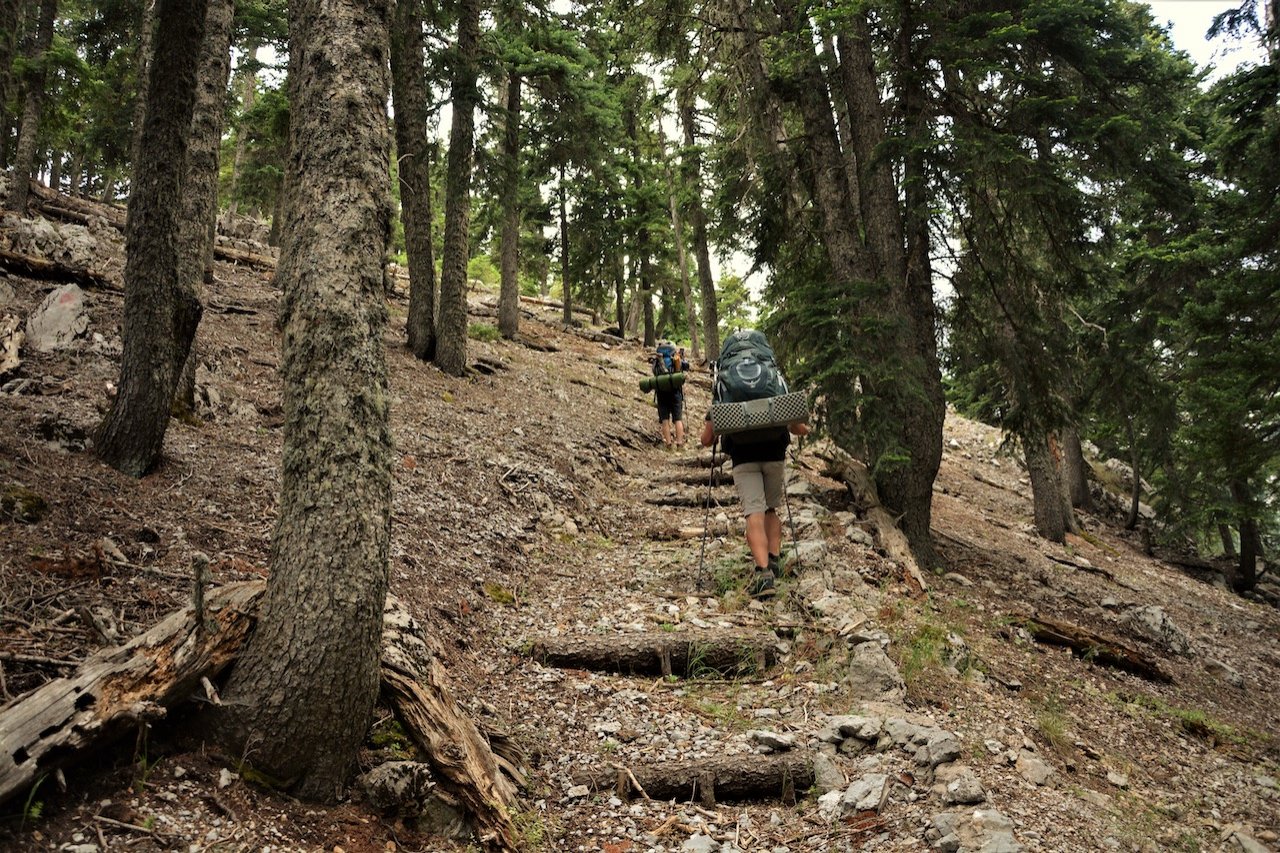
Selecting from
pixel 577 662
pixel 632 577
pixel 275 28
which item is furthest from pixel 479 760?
pixel 275 28

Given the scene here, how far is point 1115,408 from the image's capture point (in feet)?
44.5

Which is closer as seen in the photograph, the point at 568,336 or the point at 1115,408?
the point at 1115,408

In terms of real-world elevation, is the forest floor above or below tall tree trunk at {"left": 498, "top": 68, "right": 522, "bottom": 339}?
below

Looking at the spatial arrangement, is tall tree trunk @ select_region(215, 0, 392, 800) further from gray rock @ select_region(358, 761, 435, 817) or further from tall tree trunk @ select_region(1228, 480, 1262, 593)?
tall tree trunk @ select_region(1228, 480, 1262, 593)

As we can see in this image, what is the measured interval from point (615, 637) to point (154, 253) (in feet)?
15.0

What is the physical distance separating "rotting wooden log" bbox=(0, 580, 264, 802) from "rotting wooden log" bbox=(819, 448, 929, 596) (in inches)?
242

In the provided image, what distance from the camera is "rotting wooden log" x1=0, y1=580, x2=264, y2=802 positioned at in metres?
2.48

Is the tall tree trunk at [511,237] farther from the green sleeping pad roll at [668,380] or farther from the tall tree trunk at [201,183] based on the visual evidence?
the tall tree trunk at [201,183]

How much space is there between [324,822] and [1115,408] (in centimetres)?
1489

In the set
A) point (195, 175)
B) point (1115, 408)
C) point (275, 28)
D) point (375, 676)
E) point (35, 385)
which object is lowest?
point (375, 676)

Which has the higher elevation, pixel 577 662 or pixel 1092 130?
pixel 1092 130

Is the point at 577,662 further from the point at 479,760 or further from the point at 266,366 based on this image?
the point at 266,366

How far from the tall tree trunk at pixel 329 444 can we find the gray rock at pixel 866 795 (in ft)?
8.33

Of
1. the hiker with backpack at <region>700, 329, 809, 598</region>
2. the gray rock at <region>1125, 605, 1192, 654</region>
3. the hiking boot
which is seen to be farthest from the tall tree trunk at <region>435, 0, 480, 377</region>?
the gray rock at <region>1125, 605, 1192, 654</region>
